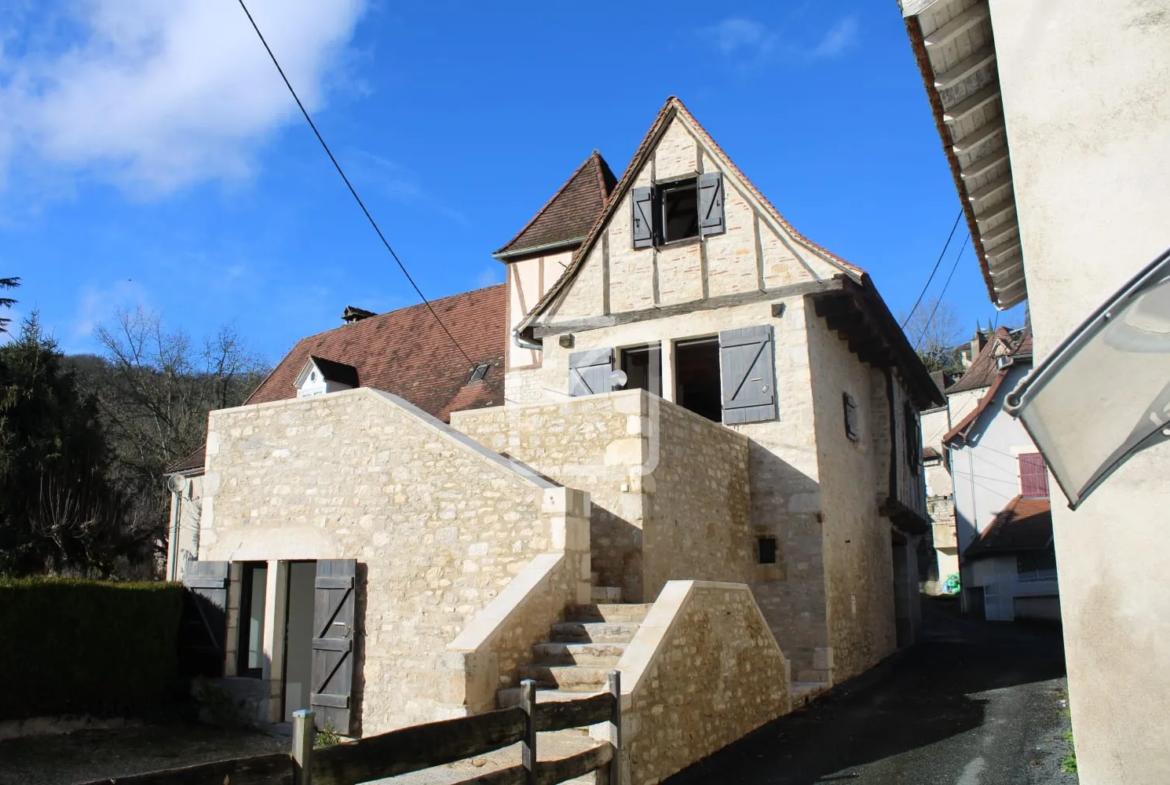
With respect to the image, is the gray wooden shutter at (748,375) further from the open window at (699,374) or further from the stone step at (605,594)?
the stone step at (605,594)

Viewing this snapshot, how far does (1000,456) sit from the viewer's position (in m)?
21.0

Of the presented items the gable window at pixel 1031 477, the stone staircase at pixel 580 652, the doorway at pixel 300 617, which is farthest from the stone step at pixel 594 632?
the gable window at pixel 1031 477

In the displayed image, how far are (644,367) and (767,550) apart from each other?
300cm

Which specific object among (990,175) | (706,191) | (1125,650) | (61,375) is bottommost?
(1125,650)

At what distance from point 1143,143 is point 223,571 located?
9.44m

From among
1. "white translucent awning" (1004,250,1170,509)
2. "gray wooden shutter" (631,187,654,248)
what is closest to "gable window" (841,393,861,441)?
"gray wooden shutter" (631,187,654,248)

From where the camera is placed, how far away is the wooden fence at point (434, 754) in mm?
3123

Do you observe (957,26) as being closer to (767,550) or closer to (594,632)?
(594,632)

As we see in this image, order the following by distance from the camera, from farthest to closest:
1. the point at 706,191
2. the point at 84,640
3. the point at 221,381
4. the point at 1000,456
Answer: the point at 221,381
the point at 1000,456
the point at 706,191
the point at 84,640

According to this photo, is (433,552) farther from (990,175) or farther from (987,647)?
(987,647)

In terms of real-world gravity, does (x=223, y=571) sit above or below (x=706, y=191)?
below

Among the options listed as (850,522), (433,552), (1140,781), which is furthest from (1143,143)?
(850,522)

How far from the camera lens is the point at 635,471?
27.5 ft

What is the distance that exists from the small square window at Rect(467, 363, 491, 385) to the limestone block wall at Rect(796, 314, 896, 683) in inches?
246
